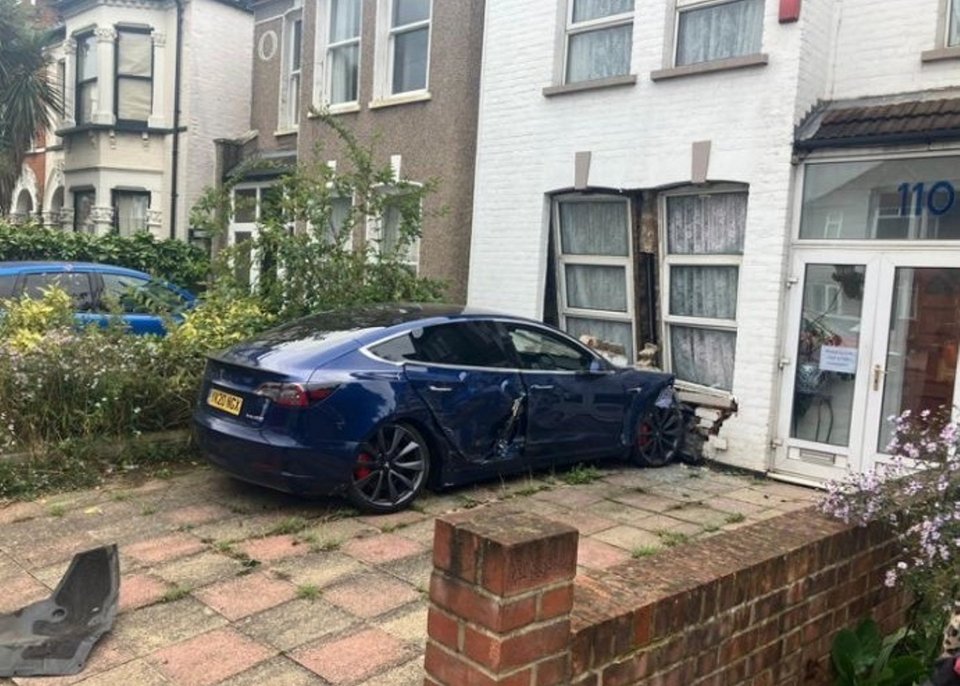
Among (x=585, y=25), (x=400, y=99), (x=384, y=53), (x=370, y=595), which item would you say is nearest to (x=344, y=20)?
(x=384, y=53)

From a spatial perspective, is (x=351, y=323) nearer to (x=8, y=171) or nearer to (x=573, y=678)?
(x=573, y=678)

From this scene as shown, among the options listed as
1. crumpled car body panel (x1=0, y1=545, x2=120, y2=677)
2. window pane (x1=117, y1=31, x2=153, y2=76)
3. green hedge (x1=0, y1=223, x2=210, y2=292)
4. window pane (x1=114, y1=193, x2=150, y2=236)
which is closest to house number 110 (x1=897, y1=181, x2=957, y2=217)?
crumpled car body panel (x1=0, y1=545, x2=120, y2=677)

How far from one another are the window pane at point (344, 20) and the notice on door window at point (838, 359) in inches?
331

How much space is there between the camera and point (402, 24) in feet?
40.0

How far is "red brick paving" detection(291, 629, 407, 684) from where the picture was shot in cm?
376

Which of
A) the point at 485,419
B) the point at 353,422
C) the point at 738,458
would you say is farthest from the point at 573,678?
the point at 738,458

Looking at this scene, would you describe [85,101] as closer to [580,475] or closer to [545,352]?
[545,352]

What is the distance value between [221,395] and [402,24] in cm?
777

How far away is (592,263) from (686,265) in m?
1.26

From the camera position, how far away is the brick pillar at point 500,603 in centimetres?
246

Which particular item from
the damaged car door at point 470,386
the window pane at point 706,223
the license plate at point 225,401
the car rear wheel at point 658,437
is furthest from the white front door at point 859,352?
the license plate at point 225,401

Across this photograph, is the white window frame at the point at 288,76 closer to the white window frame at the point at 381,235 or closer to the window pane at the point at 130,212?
the window pane at the point at 130,212

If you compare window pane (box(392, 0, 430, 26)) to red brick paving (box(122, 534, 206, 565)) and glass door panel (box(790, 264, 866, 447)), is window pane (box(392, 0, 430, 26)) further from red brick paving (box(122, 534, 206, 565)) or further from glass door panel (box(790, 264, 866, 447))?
red brick paving (box(122, 534, 206, 565))

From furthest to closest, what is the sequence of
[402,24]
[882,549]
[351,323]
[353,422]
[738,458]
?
1. [402,24]
2. [738,458]
3. [351,323]
4. [353,422]
5. [882,549]
